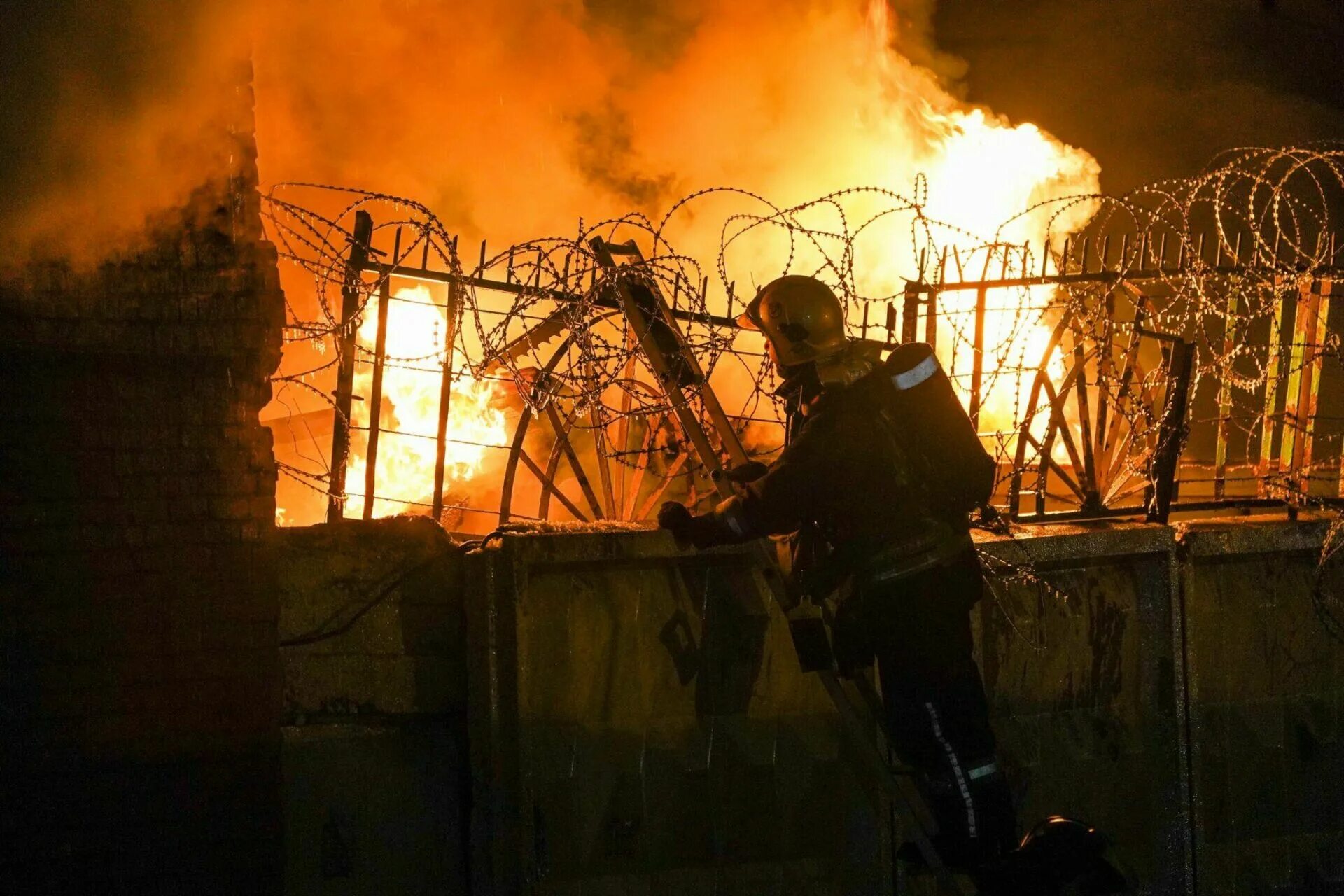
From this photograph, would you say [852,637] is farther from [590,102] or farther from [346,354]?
[590,102]

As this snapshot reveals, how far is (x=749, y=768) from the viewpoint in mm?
4883

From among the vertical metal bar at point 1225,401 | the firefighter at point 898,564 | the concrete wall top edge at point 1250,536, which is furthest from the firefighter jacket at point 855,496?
the vertical metal bar at point 1225,401

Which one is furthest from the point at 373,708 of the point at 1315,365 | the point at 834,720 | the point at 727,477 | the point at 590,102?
the point at 590,102

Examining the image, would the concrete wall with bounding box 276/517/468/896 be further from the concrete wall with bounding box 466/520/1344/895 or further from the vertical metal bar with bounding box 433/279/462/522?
the vertical metal bar with bounding box 433/279/462/522

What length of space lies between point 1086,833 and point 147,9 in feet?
14.9

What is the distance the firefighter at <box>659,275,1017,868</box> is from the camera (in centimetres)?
405

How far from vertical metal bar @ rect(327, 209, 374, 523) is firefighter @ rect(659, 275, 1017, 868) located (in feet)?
5.78

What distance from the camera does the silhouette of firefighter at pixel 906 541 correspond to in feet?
13.3

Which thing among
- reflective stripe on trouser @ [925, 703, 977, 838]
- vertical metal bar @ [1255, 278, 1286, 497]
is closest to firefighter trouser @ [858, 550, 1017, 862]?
reflective stripe on trouser @ [925, 703, 977, 838]

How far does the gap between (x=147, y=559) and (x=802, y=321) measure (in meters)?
2.60

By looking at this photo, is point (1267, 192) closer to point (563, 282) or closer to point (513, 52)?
point (513, 52)

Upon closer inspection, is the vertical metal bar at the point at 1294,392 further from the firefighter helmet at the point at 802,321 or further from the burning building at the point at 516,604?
the firefighter helmet at the point at 802,321

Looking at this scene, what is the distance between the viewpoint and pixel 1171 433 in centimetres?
570

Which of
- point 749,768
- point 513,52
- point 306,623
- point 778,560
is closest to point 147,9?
point 306,623
